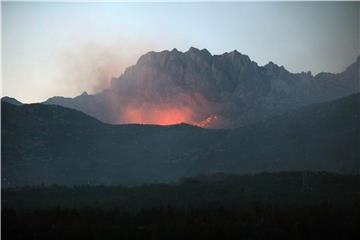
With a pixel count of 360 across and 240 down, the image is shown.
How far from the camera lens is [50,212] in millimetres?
21312

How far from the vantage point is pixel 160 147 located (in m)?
78.3

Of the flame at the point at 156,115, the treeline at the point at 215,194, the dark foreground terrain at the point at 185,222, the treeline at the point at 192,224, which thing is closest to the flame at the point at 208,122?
the flame at the point at 156,115

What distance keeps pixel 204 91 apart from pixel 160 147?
5614cm

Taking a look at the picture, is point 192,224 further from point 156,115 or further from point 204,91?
point 204,91

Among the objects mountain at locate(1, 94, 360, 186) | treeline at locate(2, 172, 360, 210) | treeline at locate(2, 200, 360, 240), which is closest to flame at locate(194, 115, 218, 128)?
mountain at locate(1, 94, 360, 186)

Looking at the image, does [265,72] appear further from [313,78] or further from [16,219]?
[16,219]

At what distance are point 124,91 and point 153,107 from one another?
13419mm

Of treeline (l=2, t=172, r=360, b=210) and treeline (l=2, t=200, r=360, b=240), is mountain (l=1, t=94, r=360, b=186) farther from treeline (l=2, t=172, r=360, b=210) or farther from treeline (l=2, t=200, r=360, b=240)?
treeline (l=2, t=200, r=360, b=240)

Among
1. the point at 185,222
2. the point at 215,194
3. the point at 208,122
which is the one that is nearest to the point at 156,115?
the point at 208,122

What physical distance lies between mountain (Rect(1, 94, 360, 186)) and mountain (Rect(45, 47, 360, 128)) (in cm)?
3409

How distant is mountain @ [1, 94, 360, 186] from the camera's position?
61.9 m

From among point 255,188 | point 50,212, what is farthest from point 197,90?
point 50,212

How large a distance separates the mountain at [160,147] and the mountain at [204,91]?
112ft

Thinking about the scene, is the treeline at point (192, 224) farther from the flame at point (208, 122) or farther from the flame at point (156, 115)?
the flame at point (156, 115)
